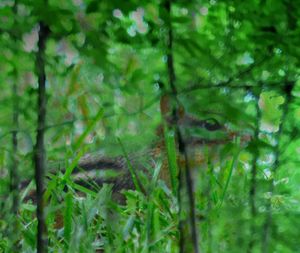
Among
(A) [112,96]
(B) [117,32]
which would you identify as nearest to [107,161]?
(A) [112,96]

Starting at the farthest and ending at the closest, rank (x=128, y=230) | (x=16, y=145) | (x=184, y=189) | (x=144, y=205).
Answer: (x=144, y=205) → (x=128, y=230) → (x=16, y=145) → (x=184, y=189)

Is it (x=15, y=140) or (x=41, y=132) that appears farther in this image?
(x=15, y=140)

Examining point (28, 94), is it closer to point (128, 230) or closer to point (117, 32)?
point (117, 32)

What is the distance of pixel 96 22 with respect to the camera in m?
0.93

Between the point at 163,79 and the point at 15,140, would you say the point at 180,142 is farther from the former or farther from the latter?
the point at 15,140

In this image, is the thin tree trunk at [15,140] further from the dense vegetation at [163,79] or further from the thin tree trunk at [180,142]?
the thin tree trunk at [180,142]

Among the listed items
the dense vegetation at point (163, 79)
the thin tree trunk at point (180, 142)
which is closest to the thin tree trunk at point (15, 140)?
the dense vegetation at point (163, 79)

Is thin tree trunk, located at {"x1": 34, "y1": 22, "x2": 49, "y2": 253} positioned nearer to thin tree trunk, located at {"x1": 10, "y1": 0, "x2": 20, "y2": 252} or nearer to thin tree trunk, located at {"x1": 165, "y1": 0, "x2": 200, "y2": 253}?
thin tree trunk, located at {"x1": 10, "y1": 0, "x2": 20, "y2": 252}

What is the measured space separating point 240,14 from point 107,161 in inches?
52.3

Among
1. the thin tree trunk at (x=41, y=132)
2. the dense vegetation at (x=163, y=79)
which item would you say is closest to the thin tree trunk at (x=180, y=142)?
the dense vegetation at (x=163, y=79)

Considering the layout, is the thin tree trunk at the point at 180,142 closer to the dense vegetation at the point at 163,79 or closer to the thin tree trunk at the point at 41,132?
the dense vegetation at the point at 163,79

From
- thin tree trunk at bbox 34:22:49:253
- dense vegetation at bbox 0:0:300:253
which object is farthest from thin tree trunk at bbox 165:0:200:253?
thin tree trunk at bbox 34:22:49:253

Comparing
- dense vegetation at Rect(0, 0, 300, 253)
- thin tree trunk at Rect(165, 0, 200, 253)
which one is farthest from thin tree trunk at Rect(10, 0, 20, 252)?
thin tree trunk at Rect(165, 0, 200, 253)

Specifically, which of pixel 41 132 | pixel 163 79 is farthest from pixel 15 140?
pixel 163 79
